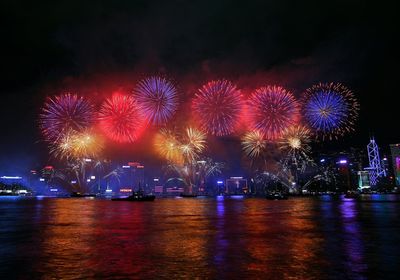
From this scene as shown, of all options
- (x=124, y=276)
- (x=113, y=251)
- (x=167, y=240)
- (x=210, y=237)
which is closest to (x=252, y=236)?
(x=210, y=237)

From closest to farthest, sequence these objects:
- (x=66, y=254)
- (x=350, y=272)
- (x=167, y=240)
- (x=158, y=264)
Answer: (x=350, y=272)
(x=158, y=264)
(x=66, y=254)
(x=167, y=240)

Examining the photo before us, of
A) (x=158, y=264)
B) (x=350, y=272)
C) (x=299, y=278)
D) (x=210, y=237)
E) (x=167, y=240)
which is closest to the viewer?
(x=299, y=278)

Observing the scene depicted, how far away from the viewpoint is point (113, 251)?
26781mm

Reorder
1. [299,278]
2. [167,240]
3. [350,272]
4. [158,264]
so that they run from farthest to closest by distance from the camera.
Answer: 1. [167,240]
2. [158,264]
3. [350,272]
4. [299,278]

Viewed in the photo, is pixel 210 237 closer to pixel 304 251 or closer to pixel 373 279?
pixel 304 251

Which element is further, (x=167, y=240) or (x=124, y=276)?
(x=167, y=240)

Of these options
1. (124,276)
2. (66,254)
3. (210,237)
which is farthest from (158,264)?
(210,237)

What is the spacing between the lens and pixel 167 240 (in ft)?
107

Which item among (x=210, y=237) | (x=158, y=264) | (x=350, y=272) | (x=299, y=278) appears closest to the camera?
(x=299, y=278)

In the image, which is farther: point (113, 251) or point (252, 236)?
point (252, 236)

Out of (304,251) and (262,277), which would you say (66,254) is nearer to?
(262,277)

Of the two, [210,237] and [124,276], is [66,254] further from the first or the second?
[210,237]

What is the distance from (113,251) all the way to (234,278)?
11.5 meters

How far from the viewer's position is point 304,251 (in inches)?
1024
